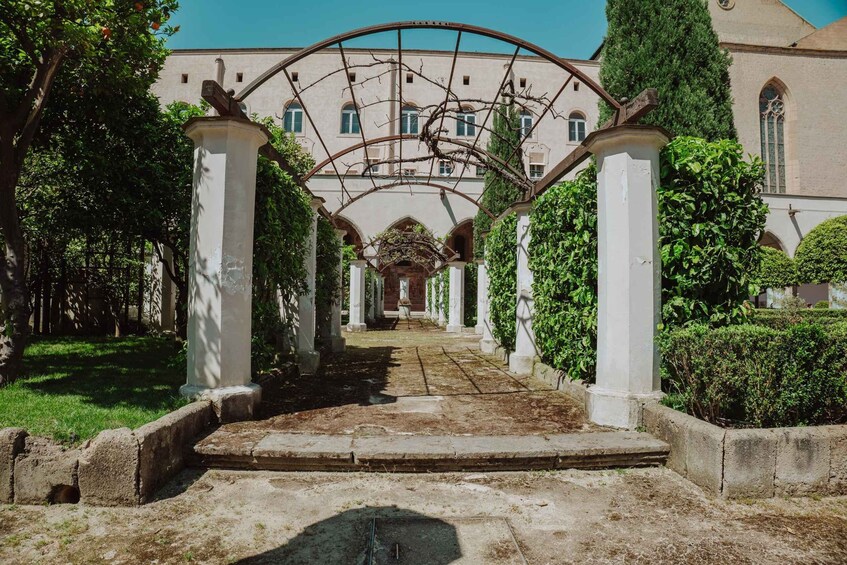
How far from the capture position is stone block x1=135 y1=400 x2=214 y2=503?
116 inches

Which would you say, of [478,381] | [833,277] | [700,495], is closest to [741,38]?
[833,277]

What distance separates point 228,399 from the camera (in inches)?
164

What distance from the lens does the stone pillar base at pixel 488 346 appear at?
10062 mm

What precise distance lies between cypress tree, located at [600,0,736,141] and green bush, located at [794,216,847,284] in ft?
36.4

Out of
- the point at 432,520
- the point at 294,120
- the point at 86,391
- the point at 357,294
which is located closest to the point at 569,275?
the point at 432,520

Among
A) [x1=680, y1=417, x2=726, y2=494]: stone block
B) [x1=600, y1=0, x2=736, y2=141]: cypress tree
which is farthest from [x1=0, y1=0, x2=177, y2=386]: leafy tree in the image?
[x1=600, y1=0, x2=736, y2=141]: cypress tree

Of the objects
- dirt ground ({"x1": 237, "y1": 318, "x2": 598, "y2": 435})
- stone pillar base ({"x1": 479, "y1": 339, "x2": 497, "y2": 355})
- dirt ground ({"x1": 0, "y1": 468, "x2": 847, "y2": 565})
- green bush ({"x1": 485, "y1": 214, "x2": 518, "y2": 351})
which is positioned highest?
green bush ({"x1": 485, "y1": 214, "x2": 518, "y2": 351})

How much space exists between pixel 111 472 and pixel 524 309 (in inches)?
223

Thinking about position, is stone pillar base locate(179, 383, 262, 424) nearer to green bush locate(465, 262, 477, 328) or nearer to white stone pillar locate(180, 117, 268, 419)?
white stone pillar locate(180, 117, 268, 419)

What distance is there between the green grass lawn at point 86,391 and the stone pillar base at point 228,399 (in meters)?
0.15

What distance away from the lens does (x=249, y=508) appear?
2.88 m

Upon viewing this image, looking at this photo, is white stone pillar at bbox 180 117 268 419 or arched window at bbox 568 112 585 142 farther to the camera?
arched window at bbox 568 112 585 142

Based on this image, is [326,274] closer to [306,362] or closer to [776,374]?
[306,362]

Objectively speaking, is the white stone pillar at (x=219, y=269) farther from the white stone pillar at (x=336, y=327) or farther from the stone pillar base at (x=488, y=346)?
the stone pillar base at (x=488, y=346)
